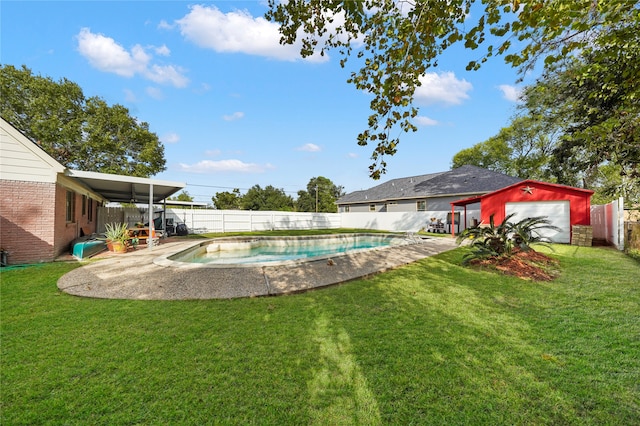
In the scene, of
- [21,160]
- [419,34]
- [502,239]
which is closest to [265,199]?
[21,160]

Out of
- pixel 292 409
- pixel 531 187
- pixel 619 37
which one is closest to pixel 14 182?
pixel 292 409

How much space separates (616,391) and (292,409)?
2478 millimetres

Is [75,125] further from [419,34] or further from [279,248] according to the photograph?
[419,34]

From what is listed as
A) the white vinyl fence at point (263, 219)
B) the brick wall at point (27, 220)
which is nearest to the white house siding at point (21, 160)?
the brick wall at point (27, 220)

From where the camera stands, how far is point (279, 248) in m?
15.0

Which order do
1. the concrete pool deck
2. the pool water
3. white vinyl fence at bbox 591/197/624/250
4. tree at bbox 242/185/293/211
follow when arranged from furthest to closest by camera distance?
tree at bbox 242/185/293/211
the pool water
white vinyl fence at bbox 591/197/624/250
the concrete pool deck

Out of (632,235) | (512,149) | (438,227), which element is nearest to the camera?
(632,235)

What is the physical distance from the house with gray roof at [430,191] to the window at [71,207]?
20970 mm

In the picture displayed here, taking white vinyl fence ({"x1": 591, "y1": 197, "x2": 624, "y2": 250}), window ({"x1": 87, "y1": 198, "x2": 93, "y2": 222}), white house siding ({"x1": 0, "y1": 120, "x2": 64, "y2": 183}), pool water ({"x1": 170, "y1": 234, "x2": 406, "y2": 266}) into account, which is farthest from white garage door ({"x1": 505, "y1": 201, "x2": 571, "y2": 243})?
window ({"x1": 87, "y1": 198, "x2": 93, "y2": 222})

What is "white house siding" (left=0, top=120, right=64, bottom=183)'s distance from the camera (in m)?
7.11

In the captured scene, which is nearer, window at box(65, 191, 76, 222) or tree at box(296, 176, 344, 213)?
window at box(65, 191, 76, 222)

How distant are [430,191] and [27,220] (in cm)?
2407

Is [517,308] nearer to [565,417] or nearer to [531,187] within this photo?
[565,417]

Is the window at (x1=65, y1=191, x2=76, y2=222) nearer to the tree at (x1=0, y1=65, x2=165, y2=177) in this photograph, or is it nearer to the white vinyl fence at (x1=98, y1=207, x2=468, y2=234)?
the white vinyl fence at (x1=98, y1=207, x2=468, y2=234)
